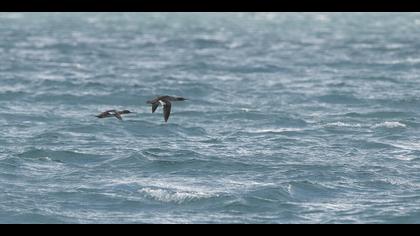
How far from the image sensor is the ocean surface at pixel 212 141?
26.9m

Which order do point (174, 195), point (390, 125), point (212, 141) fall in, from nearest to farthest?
1. point (174, 195)
2. point (212, 141)
3. point (390, 125)

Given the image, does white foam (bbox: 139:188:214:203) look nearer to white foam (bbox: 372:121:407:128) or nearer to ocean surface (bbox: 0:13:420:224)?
ocean surface (bbox: 0:13:420:224)

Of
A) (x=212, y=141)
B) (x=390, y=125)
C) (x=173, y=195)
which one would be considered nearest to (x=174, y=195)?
(x=173, y=195)

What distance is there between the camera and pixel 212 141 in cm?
3712

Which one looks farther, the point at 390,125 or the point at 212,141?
the point at 390,125

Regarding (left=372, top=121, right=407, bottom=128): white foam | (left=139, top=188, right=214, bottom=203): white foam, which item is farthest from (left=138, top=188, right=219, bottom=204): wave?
(left=372, top=121, right=407, bottom=128): white foam

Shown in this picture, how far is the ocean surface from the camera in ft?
88.1

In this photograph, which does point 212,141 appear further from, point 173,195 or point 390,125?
point 173,195

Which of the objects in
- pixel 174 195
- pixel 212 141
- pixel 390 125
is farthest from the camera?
pixel 390 125

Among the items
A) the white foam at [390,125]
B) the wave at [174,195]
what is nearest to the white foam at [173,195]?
the wave at [174,195]

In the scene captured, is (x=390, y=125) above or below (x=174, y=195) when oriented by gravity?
above

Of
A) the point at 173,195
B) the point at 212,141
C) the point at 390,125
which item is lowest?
the point at 173,195

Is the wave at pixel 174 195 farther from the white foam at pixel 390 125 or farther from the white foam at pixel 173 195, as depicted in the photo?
the white foam at pixel 390 125

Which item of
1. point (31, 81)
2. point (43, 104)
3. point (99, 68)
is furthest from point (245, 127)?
point (99, 68)
